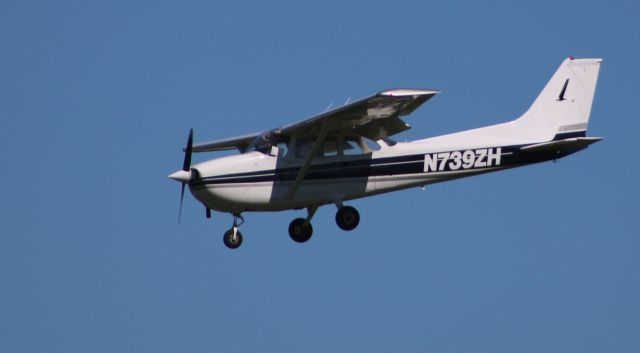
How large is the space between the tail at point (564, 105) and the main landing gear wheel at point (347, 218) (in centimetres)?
390

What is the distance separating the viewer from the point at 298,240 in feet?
79.9

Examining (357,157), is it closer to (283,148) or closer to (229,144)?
(283,148)

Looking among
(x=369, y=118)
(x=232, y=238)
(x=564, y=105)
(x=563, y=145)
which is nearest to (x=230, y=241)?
(x=232, y=238)

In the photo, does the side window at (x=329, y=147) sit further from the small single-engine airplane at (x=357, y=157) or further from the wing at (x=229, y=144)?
the wing at (x=229, y=144)

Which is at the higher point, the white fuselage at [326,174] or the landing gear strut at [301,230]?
the white fuselage at [326,174]

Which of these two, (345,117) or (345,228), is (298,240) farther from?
(345,117)

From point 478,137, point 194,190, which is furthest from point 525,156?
point 194,190

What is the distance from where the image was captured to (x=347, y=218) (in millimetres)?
23953

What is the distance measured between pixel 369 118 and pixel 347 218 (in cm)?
224

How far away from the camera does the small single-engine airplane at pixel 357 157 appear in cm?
2309

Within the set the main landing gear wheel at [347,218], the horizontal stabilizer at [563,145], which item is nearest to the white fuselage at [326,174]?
the main landing gear wheel at [347,218]

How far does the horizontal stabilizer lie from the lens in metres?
24.2

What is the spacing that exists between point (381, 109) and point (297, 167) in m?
2.22

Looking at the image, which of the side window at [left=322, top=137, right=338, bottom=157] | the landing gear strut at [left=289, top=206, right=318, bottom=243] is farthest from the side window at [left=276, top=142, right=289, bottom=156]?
the landing gear strut at [left=289, top=206, right=318, bottom=243]
